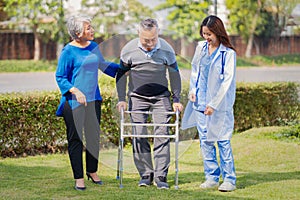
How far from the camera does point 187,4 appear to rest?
3088 cm

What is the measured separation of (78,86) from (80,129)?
0.41m

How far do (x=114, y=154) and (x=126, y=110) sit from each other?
655 millimetres

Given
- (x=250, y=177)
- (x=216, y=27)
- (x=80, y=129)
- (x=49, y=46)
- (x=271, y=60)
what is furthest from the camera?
(x=271, y=60)

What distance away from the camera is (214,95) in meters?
6.55

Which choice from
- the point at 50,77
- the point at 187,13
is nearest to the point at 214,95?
the point at 50,77

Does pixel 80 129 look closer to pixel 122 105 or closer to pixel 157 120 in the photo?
pixel 122 105

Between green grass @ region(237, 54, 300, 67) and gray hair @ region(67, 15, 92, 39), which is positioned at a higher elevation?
gray hair @ region(67, 15, 92, 39)

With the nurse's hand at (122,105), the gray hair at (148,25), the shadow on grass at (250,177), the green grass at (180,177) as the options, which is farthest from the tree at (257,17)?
the gray hair at (148,25)

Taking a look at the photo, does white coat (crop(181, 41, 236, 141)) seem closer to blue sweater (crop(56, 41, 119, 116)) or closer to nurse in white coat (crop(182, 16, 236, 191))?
nurse in white coat (crop(182, 16, 236, 191))

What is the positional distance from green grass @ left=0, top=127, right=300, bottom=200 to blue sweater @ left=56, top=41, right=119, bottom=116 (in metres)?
0.81

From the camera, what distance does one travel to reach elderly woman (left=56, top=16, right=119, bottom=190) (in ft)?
21.6

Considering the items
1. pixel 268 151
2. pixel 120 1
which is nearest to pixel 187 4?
pixel 120 1

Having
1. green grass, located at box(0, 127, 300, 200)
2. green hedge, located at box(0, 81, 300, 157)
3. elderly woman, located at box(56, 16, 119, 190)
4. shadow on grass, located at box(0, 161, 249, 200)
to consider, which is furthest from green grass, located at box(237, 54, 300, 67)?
elderly woman, located at box(56, 16, 119, 190)

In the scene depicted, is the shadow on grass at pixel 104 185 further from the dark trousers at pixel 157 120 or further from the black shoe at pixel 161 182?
the dark trousers at pixel 157 120
